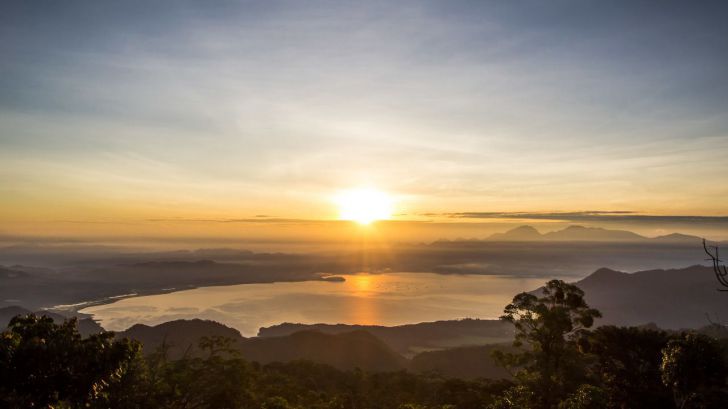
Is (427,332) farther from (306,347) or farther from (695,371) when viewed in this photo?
(695,371)

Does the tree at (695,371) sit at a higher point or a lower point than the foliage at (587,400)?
higher

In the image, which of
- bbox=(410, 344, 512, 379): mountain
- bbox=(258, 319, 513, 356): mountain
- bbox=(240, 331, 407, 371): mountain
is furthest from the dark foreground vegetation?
bbox=(258, 319, 513, 356): mountain

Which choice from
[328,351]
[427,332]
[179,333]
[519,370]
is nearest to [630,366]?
[519,370]

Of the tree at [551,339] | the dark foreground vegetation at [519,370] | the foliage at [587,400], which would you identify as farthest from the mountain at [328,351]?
the foliage at [587,400]

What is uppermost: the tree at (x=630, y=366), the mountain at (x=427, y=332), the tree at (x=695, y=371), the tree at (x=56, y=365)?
the tree at (x=56, y=365)

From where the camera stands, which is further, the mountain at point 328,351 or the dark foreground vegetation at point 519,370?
the mountain at point 328,351

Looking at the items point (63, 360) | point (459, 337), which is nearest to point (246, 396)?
point (63, 360)

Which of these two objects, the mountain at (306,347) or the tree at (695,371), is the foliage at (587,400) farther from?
the mountain at (306,347)

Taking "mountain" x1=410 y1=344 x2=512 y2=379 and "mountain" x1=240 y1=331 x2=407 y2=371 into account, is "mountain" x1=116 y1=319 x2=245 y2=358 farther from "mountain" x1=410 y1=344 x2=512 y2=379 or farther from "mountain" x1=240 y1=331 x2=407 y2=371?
"mountain" x1=410 y1=344 x2=512 y2=379
